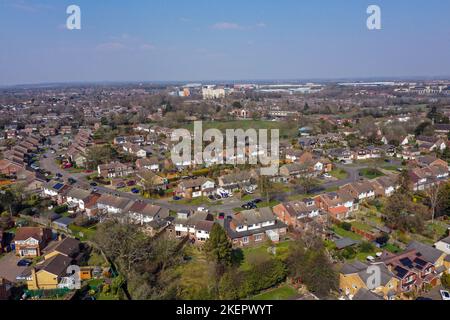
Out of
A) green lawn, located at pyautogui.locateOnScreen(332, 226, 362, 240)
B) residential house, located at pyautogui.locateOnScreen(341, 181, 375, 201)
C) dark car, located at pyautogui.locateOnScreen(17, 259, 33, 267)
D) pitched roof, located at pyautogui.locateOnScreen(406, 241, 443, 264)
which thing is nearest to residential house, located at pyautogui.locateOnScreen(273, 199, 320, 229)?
green lawn, located at pyautogui.locateOnScreen(332, 226, 362, 240)

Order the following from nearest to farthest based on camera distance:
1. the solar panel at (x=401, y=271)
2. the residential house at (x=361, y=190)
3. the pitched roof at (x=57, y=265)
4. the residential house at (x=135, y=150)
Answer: the solar panel at (x=401, y=271)
the pitched roof at (x=57, y=265)
the residential house at (x=361, y=190)
the residential house at (x=135, y=150)

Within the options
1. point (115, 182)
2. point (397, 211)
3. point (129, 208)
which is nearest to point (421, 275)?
point (397, 211)

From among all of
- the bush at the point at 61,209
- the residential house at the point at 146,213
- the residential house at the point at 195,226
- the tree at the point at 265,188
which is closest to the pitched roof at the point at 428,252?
the residential house at the point at 195,226

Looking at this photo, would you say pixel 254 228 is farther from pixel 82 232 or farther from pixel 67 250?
pixel 82 232

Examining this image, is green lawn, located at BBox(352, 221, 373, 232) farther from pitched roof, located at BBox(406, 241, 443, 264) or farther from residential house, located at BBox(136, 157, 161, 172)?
residential house, located at BBox(136, 157, 161, 172)

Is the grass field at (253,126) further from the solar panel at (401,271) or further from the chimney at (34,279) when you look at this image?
the chimney at (34,279)

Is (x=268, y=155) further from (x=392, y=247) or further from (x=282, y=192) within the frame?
(x=392, y=247)

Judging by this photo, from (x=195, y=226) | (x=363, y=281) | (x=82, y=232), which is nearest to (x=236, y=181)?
(x=195, y=226)
